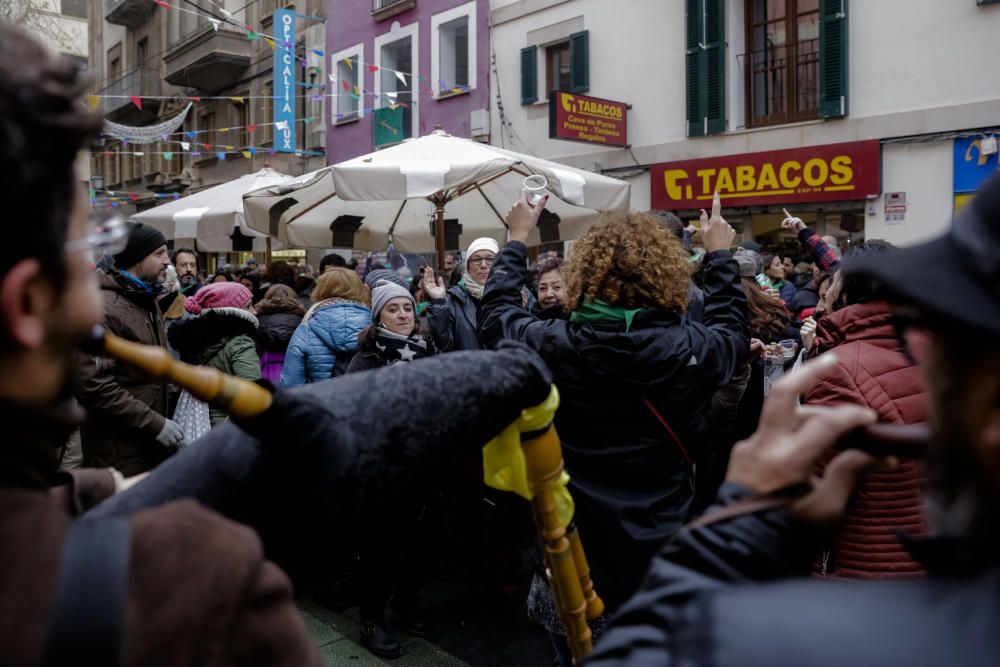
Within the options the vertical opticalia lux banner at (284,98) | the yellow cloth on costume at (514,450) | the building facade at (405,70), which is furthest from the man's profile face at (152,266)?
the vertical opticalia lux banner at (284,98)

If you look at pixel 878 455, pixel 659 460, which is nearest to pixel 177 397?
pixel 659 460

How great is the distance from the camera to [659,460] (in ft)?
9.68

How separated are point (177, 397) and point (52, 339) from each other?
363 centimetres

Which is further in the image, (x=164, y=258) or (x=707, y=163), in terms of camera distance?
(x=707, y=163)

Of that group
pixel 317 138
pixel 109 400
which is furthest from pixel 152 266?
pixel 317 138

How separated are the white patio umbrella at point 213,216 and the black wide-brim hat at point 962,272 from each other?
782 centimetres

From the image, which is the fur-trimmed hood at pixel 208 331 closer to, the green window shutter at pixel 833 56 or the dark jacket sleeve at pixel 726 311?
the dark jacket sleeve at pixel 726 311

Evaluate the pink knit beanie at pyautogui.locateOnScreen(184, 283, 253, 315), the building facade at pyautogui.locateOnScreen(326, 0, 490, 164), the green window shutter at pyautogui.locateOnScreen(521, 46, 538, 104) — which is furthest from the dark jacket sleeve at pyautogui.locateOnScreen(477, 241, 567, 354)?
the building facade at pyautogui.locateOnScreen(326, 0, 490, 164)

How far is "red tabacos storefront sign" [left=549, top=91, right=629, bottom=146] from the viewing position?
1161 cm

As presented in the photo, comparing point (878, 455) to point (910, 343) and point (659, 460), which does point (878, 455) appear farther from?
point (659, 460)

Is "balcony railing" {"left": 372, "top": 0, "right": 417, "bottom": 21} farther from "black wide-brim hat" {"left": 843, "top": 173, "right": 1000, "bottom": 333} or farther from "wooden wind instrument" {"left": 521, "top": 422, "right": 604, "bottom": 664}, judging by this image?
"black wide-brim hat" {"left": 843, "top": 173, "right": 1000, "bottom": 333}

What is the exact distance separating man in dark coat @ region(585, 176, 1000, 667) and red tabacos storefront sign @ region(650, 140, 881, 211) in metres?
10.4

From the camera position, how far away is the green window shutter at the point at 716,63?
1170 cm

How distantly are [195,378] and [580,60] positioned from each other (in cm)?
1313
